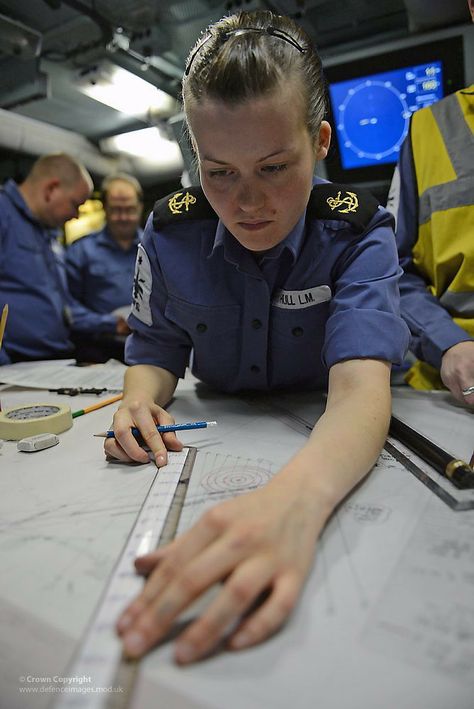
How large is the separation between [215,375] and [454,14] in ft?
4.42

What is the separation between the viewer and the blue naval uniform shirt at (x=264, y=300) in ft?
2.46

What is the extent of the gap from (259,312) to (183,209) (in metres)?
0.24

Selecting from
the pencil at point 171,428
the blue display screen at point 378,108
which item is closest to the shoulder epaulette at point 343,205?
the pencil at point 171,428

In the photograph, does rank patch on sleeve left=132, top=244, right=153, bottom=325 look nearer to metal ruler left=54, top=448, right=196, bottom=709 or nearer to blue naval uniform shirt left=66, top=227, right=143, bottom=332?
metal ruler left=54, top=448, right=196, bottom=709

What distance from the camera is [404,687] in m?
0.31

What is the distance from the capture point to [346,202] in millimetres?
843

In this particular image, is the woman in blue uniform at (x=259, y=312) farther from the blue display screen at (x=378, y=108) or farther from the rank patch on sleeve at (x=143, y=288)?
the blue display screen at (x=378, y=108)

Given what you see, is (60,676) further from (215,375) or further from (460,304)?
(460,304)

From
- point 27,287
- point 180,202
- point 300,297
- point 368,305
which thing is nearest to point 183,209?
point 180,202

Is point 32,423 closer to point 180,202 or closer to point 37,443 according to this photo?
point 37,443

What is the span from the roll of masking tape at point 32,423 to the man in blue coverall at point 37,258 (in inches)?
50.3

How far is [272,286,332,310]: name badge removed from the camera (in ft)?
2.75

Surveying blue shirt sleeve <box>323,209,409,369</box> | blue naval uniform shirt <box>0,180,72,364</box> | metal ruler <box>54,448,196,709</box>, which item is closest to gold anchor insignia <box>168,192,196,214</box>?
blue shirt sleeve <box>323,209,409,369</box>

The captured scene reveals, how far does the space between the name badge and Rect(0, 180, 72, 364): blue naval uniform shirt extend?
149cm
